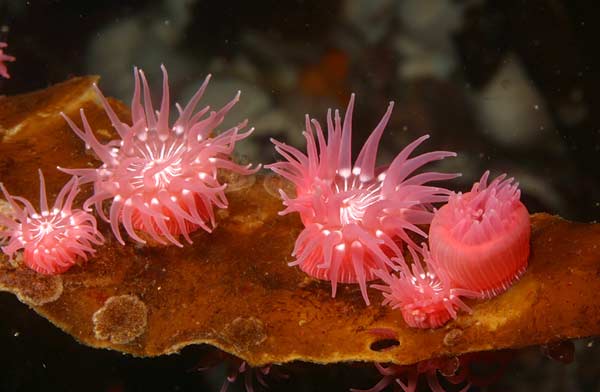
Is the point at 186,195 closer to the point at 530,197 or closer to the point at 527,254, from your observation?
the point at 527,254

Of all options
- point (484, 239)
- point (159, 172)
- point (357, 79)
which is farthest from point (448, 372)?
point (357, 79)

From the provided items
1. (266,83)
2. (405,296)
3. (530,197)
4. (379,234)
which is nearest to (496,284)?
(405,296)

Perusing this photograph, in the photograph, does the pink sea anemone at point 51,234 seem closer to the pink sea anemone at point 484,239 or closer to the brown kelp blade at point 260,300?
the brown kelp blade at point 260,300

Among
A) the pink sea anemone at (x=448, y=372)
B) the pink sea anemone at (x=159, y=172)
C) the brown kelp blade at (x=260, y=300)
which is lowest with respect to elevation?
the pink sea anemone at (x=448, y=372)

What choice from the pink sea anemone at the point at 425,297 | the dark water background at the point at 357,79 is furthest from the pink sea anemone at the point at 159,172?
the pink sea anemone at the point at 425,297

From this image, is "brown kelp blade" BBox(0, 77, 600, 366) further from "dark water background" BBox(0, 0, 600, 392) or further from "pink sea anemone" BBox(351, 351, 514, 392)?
"dark water background" BBox(0, 0, 600, 392)
